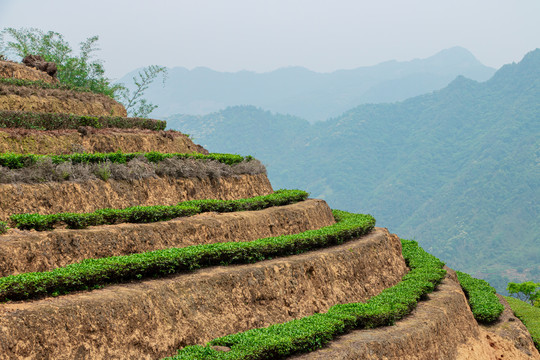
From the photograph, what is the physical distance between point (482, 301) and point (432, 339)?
8.04 metres

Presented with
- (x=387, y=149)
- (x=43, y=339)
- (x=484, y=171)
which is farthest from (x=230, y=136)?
(x=43, y=339)

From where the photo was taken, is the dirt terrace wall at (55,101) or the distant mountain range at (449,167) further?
the distant mountain range at (449,167)

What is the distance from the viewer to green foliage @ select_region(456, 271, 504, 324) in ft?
74.2

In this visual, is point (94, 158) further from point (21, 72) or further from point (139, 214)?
point (21, 72)

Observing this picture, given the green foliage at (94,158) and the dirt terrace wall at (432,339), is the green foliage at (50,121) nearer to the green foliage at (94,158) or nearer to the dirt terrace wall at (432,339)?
the green foliage at (94,158)

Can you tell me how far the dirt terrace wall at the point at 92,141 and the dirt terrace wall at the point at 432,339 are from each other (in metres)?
13.2

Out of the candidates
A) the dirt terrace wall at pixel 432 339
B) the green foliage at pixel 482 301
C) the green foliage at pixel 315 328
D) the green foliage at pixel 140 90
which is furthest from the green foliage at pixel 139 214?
the green foliage at pixel 140 90

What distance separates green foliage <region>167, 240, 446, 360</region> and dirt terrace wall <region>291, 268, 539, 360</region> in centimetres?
28

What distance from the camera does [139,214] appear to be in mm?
16859

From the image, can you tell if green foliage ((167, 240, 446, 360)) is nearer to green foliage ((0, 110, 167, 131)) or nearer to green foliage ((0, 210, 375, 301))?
green foliage ((0, 210, 375, 301))

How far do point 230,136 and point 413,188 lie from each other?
72021 millimetres

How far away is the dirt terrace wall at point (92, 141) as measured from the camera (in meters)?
19.6

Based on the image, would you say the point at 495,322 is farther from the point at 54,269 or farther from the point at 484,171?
the point at 484,171

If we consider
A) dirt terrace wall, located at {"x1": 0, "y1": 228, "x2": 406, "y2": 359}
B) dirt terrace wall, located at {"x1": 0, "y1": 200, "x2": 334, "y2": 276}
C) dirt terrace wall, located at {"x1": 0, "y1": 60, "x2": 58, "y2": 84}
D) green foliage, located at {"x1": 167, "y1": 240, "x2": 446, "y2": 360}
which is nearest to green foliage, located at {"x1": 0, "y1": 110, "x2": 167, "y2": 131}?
dirt terrace wall, located at {"x1": 0, "y1": 60, "x2": 58, "y2": 84}
